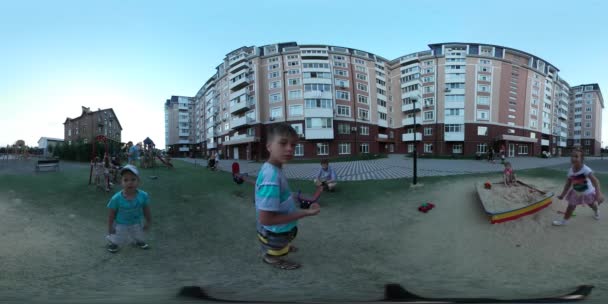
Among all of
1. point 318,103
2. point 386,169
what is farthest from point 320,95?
point 386,169

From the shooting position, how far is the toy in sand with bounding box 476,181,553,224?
4230mm

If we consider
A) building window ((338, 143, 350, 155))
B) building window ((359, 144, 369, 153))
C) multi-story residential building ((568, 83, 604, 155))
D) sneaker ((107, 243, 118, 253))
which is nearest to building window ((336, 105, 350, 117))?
building window ((338, 143, 350, 155))

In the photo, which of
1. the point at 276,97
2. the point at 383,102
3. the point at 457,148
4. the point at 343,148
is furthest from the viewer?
the point at 276,97

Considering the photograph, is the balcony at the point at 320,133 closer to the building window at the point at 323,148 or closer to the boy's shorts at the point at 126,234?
the building window at the point at 323,148

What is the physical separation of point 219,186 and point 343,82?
14.8m

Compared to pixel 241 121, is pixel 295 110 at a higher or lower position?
A: higher

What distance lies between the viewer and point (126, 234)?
9.50 feet

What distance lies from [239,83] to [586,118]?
104582 millimetres

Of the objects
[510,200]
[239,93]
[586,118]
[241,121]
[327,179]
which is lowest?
[510,200]

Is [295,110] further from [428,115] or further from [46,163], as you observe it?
[46,163]

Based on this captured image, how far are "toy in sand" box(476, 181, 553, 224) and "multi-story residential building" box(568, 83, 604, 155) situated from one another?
94.6m

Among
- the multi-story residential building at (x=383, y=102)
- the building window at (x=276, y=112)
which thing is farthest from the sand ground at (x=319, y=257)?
the building window at (x=276, y=112)

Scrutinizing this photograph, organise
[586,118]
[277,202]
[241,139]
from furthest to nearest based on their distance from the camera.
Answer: [586,118] → [241,139] → [277,202]

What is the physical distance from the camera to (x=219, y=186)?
25.3 feet
